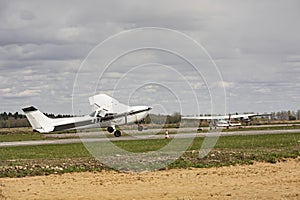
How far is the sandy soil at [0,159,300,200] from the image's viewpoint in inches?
823

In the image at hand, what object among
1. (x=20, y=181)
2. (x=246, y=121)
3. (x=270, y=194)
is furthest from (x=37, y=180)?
(x=246, y=121)

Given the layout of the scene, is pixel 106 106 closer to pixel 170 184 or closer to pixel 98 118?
pixel 98 118

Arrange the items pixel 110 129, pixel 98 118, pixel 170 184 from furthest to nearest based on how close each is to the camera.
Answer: pixel 110 129
pixel 98 118
pixel 170 184

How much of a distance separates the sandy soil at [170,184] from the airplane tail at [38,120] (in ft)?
134

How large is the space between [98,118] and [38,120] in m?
6.92

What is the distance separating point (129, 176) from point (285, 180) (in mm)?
6838

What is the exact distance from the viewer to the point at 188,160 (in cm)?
3047

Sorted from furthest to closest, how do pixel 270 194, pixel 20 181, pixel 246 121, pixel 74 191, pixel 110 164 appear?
pixel 246 121 < pixel 110 164 < pixel 20 181 < pixel 74 191 < pixel 270 194

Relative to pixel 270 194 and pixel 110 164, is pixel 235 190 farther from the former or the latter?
pixel 110 164

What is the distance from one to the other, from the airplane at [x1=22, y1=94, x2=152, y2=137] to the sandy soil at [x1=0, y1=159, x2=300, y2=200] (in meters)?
39.2

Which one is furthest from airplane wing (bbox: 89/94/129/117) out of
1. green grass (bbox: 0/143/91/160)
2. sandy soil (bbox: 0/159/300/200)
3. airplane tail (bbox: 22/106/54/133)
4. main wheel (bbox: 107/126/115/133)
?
sandy soil (bbox: 0/159/300/200)

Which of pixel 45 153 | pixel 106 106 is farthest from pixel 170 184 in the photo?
pixel 106 106

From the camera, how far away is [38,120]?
6681cm

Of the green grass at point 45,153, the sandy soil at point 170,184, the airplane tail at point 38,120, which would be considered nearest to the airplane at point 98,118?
the airplane tail at point 38,120
